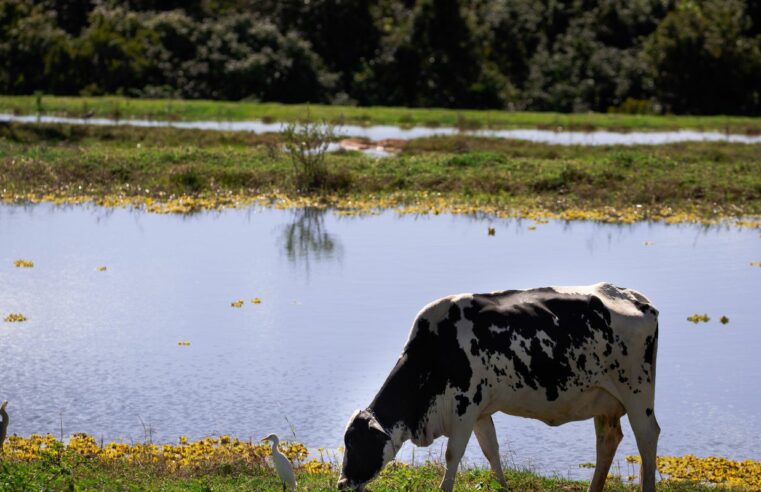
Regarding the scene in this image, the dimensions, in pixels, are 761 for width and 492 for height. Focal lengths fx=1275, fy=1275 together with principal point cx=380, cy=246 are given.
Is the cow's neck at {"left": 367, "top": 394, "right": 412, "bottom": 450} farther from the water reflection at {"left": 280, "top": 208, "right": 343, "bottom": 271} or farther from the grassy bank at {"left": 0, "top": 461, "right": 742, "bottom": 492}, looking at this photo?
the water reflection at {"left": 280, "top": 208, "right": 343, "bottom": 271}

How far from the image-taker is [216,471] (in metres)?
10.8

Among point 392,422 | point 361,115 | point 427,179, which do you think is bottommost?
point 427,179

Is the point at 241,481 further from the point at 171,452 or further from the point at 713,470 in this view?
the point at 713,470

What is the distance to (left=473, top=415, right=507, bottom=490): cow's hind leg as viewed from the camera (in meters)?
9.84

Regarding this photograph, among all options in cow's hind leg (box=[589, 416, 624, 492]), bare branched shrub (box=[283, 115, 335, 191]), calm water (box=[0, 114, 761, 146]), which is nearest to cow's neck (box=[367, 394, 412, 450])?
cow's hind leg (box=[589, 416, 624, 492])

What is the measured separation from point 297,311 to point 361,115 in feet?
90.4

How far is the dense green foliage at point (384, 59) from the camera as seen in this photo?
51.5 metres

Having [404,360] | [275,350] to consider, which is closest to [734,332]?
[275,350]

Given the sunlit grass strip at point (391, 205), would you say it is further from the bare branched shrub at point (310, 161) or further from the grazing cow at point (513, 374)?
the grazing cow at point (513, 374)

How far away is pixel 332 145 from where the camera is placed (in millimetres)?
37625

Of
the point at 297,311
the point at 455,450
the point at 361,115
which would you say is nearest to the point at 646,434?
the point at 455,450

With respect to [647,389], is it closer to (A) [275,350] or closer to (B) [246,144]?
(A) [275,350]

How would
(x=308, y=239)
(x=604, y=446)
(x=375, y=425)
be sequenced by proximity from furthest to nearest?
(x=308, y=239)
(x=604, y=446)
(x=375, y=425)

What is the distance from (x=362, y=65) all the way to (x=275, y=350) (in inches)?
1570
